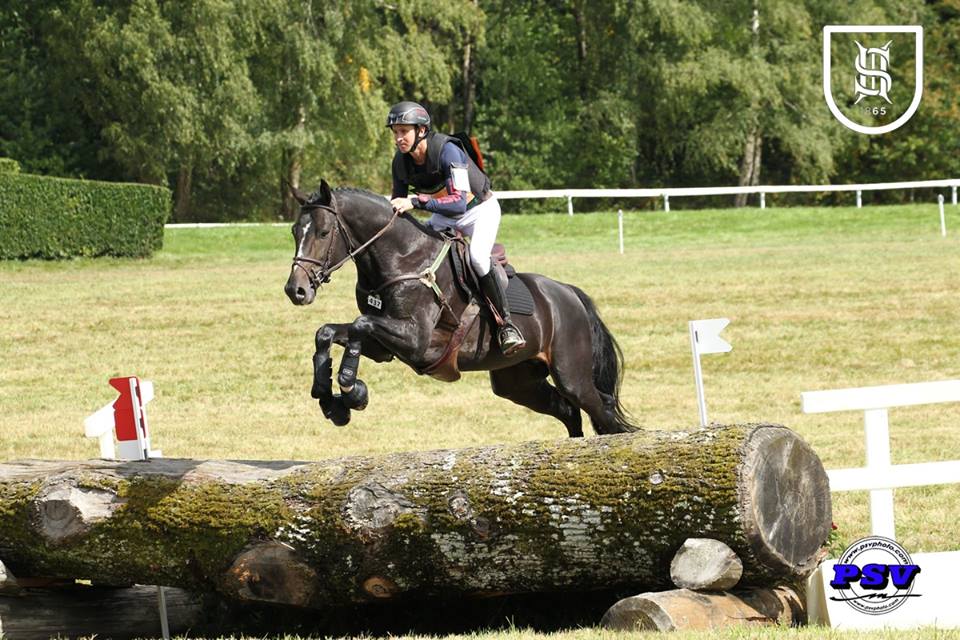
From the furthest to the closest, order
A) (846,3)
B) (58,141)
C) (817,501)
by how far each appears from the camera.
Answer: (846,3) < (58,141) < (817,501)

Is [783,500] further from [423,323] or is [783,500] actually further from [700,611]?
[423,323]

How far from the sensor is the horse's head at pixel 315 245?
7.49 metres

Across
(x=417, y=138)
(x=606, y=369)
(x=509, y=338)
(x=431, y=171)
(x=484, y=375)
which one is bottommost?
(x=484, y=375)

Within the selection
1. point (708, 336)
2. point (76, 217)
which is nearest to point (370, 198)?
point (708, 336)

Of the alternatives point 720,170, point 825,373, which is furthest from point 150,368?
point 720,170

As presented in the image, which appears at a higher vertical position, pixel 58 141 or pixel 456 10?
pixel 456 10

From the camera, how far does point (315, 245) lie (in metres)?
7.69

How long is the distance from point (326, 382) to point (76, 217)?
20.0m

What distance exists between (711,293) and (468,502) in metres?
15.9

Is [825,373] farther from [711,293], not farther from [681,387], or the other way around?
[711,293]

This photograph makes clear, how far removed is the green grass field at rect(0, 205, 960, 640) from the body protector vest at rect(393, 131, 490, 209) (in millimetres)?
2982

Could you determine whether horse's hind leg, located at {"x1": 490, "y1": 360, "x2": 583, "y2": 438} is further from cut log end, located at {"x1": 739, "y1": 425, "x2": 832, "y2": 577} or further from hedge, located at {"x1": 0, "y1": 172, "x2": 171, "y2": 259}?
hedge, located at {"x1": 0, "y1": 172, "x2": 171, "y2": 259}

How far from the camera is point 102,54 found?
32.6 meters

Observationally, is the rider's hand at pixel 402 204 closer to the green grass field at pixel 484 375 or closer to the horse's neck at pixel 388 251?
the horse's neck at pixel 388 251
